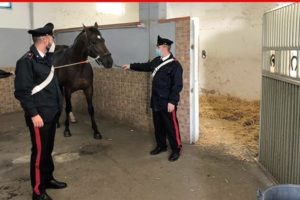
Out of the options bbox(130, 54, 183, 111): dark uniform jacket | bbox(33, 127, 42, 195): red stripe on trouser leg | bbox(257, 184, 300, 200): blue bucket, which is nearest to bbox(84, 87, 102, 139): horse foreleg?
bbox(130, 54, 183, 111): dark uniform jacket

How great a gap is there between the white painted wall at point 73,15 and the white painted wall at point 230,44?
1.48 metres

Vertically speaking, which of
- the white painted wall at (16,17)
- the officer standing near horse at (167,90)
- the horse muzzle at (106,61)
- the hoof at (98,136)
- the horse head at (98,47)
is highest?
the white painted wall at (16,17)

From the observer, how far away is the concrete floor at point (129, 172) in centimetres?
319

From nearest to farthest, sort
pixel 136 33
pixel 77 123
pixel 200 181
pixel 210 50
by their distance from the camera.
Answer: pixel 200 181 < pixel 136 33 < pixel 77 123 < pixel 210 50

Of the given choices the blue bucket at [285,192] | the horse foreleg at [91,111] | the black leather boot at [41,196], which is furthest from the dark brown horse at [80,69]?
the blue bucket at [285,192]

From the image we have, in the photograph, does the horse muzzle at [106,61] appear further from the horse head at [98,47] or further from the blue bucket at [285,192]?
the blue bucket at [285,192]

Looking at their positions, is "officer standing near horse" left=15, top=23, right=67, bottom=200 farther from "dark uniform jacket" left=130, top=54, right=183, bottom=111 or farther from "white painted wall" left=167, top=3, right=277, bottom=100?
"white painted wall" left=167, top=3, right=277, bottom=100

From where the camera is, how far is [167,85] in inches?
156

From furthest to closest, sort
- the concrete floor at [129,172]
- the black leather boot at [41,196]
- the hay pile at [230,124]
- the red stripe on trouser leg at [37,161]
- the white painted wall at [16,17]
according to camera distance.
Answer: the white painted wall at [16,17] < the hay pile at [230,124] < the concrete floor at [129,172] < the black leather boot at [41,196] < the red stripe on trouser leg at [37,161]

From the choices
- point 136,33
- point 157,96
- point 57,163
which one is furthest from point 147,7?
point 57,163

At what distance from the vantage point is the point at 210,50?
23.4 ft

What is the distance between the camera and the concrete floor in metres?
3.19

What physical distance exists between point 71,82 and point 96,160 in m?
1.51

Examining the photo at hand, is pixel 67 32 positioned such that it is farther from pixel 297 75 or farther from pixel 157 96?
pixel 297 75
